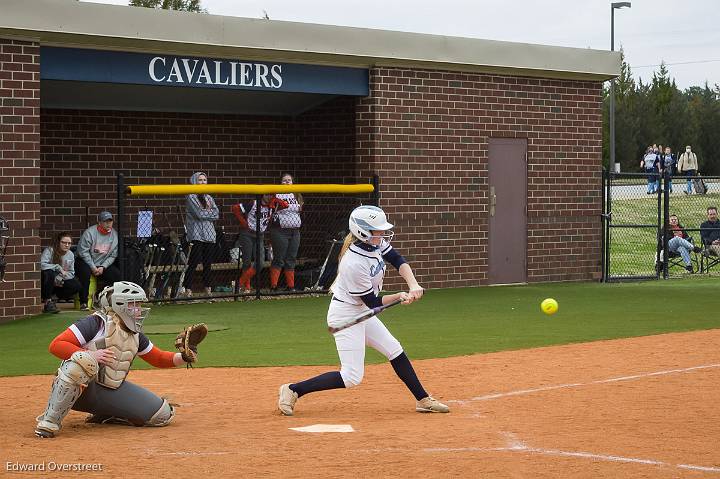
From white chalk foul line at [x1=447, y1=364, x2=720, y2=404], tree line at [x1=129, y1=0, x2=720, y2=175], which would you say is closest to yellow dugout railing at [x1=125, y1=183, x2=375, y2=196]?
white chalk foul line at [x1=447, y1=364, x2=720, y2=404]

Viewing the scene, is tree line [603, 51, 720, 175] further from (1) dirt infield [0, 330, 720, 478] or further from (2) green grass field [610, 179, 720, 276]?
(1) dirt infield [0, 330, 720, 478]

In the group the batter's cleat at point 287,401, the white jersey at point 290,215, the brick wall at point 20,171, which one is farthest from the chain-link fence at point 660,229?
the batter's cleat at point 287,401

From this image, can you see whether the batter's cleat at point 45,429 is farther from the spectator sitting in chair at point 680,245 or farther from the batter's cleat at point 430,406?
the spectator sitting in chair at point 680,245

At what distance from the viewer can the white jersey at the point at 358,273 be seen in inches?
385

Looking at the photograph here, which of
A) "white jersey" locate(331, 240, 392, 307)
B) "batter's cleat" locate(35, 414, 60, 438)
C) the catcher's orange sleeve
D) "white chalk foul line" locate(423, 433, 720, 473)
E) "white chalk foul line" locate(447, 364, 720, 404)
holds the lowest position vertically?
"white chalk foul line" locate(423, 433, 720, 473)

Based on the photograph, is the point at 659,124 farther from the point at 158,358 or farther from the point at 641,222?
the point at 158,358

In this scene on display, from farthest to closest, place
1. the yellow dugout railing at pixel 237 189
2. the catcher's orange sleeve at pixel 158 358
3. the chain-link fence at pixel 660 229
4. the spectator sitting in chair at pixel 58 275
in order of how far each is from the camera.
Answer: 1. the chain-link fence at pixel 660 229
2. the yellow dugout railing at pixel 237 189
3. the spectator sitting in chair at pixel 58 275
4. the catcher's orange sleeve at pixel 158 358

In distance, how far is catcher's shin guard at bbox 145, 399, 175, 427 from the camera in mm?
9320

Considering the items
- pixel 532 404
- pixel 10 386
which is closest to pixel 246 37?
pixel 10 386

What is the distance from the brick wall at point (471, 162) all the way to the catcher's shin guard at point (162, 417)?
39.7 ft

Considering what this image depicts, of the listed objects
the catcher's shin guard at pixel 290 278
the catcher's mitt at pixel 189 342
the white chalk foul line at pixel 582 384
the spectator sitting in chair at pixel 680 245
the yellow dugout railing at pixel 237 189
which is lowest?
the white chalk foul line at pixel 582 384

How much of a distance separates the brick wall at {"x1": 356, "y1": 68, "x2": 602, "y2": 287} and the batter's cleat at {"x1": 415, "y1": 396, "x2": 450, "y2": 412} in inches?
451

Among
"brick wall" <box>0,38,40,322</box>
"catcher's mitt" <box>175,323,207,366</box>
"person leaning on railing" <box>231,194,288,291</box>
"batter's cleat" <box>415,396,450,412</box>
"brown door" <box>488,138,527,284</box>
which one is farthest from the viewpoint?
"brown door" <box>488,138,527,284</box>

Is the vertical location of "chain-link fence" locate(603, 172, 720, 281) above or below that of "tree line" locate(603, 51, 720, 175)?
below
